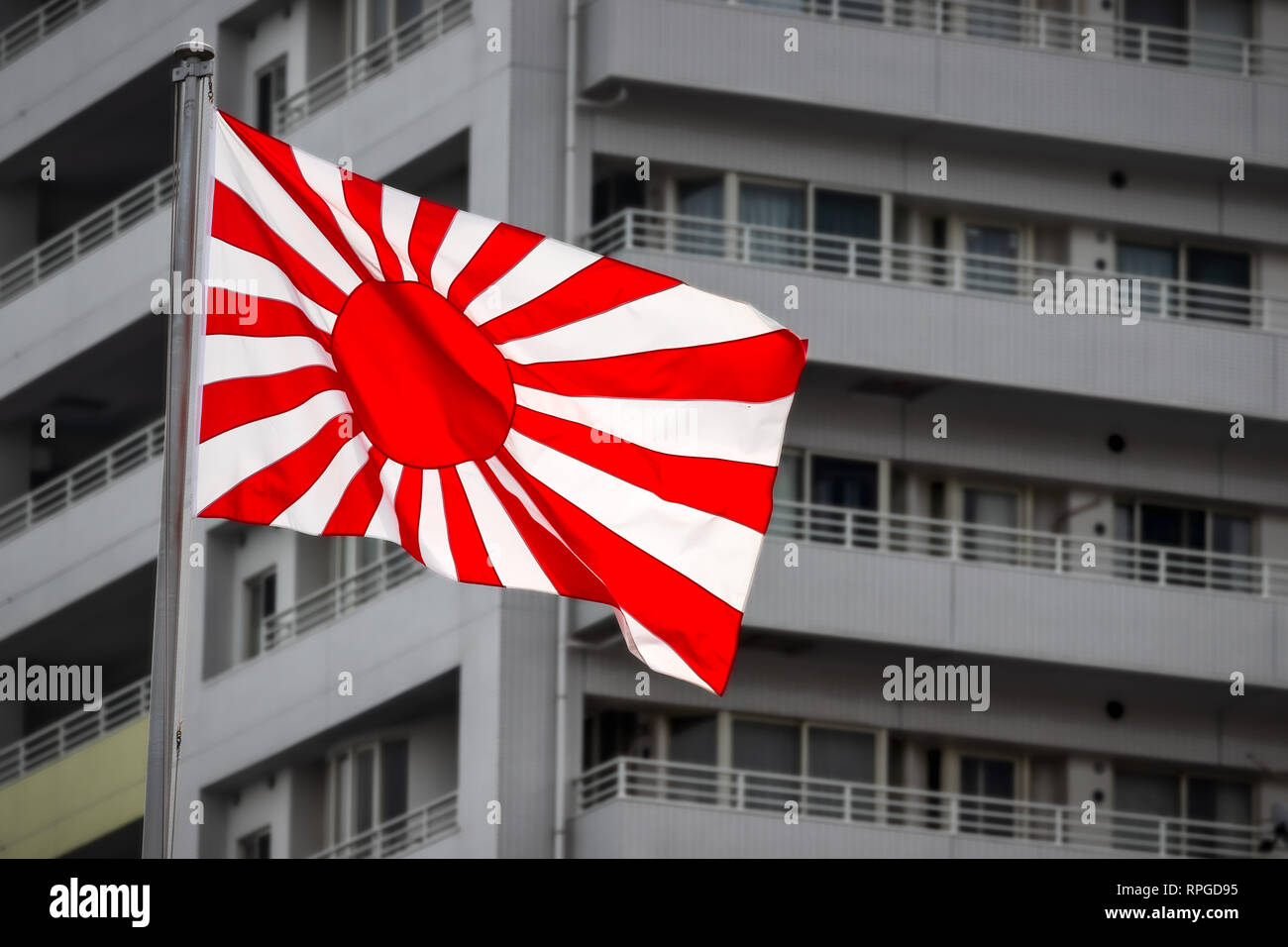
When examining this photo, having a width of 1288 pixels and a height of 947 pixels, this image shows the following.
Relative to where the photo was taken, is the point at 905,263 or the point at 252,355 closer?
the point at 252,355

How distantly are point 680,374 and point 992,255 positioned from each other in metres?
24.1

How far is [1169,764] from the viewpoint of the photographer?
136 ft

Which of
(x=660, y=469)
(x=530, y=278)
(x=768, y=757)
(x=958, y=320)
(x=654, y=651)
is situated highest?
(x=958, y=320)

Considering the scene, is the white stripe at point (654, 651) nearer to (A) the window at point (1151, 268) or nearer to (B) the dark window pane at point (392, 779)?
(B) the dark window pane at point (392, 779)

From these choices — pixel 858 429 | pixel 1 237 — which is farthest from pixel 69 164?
pixel 858 429

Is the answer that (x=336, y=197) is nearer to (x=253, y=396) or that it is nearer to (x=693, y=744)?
(x=253, y=396)

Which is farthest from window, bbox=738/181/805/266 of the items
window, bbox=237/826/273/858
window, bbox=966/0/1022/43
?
window, bbox=237/826/273/858

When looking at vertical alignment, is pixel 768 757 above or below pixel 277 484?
above

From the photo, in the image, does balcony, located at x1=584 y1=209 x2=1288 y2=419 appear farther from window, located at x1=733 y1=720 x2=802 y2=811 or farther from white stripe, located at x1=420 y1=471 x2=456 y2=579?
white stripe, located at x1=420 y1=471 x2=456 y2=579

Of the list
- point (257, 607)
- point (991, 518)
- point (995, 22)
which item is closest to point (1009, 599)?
point (991, 518)

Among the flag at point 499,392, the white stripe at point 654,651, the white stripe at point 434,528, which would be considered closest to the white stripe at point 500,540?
the flag at point 499,392

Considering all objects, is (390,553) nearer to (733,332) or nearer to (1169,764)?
(1169,764)

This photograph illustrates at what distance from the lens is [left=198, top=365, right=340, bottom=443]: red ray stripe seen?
58.4ft

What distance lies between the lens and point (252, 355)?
59.3 feet
